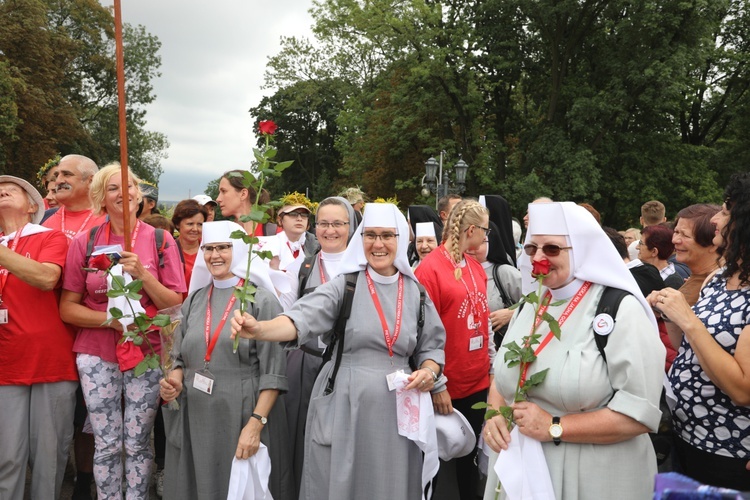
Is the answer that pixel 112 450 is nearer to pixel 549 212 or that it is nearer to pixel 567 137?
pixel 549 212

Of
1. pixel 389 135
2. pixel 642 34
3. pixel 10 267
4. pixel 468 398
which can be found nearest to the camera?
pixel 10 267

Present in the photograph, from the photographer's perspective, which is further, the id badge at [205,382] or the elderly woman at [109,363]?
the elderly woman at [109,363]

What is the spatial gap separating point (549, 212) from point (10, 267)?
10.8ft

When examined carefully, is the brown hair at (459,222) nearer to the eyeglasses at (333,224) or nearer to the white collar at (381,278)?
the eyeglasses at (333,224)

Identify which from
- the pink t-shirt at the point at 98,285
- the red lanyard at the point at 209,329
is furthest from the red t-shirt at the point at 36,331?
the red lanyard at the point at 209,329

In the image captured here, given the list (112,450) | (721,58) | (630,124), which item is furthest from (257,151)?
(721,58)

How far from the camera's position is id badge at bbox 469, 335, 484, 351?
15.3 feet

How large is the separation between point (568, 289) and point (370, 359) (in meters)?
1.27

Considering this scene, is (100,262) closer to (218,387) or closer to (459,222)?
(218,387)

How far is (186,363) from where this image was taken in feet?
12.8

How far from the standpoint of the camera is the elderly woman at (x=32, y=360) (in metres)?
4.05

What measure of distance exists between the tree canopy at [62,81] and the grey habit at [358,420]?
2243 centimetres

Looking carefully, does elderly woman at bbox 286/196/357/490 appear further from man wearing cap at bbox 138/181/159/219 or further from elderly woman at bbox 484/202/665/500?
man wearing cap at bbox 138/181/159/219

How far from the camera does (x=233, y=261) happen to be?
157 inches
